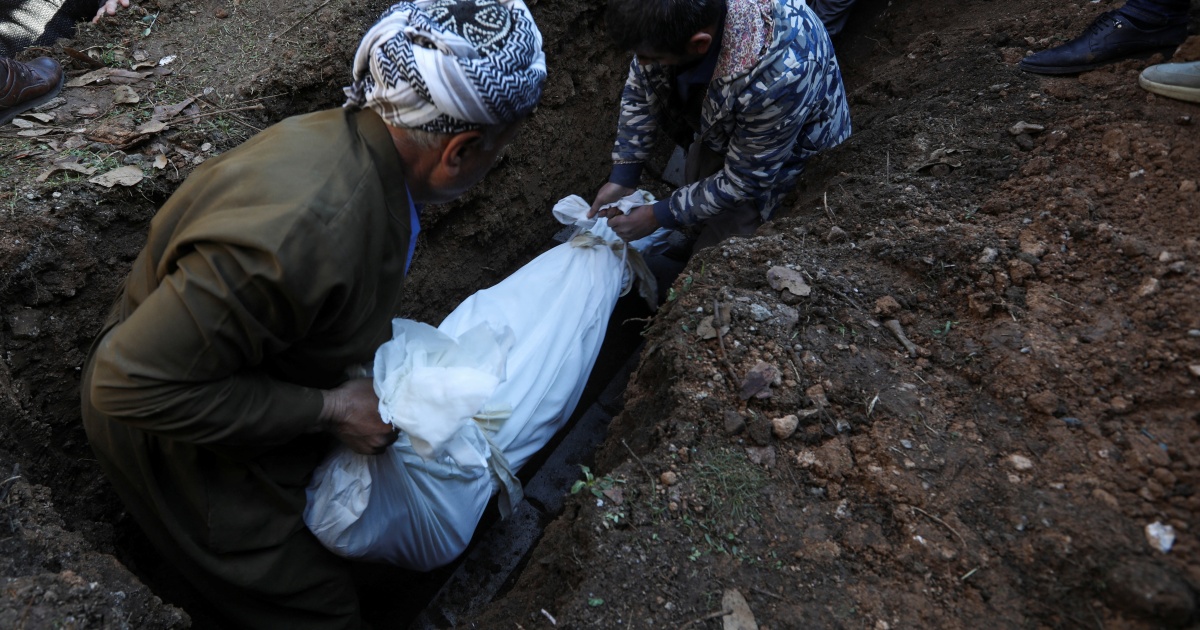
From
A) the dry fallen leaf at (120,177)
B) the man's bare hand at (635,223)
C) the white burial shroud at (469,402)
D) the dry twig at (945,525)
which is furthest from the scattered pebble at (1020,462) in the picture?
the dry fallen leaf at (120,177)

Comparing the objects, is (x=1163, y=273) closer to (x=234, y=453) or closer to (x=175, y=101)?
(x=234, y=453)

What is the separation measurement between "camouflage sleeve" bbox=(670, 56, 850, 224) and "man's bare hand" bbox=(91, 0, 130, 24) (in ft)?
9.34

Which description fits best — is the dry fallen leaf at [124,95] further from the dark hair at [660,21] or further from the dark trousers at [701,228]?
the dark trousers at [701,228]

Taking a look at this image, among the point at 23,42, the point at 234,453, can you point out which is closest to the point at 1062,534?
the point at 234,453

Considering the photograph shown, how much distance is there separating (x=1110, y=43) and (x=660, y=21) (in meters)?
2.06

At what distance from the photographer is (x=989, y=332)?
2.01 meters

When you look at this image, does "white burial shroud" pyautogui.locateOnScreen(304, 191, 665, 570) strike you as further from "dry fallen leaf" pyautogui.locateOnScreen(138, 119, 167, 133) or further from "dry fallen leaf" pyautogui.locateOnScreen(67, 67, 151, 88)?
"dry fallen leaf" pyautogui.locateOnScreen(67, 67, 151, 88)

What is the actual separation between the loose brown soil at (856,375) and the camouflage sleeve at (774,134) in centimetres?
17

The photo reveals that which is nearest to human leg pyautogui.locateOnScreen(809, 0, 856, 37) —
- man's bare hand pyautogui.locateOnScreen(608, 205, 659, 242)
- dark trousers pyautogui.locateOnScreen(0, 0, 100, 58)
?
man's bare hand pyautogui.locateOnScreen(608, 205, 659, 242)

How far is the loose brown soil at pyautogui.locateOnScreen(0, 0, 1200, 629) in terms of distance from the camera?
62.3 inches

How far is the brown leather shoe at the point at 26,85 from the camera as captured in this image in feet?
8.75

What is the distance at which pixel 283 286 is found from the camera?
1352mm

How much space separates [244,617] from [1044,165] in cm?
311

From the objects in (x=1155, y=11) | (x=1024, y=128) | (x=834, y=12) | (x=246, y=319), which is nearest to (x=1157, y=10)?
(x=1155, y=11)
